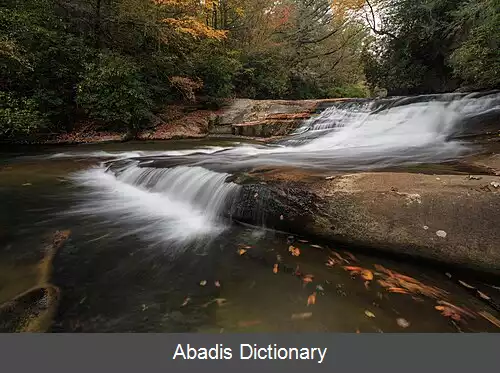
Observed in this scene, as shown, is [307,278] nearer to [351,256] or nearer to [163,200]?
[351,256]

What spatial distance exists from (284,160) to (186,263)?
11.7 feet

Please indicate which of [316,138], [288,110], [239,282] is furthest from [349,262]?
[288,110]

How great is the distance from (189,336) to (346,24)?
2180 centimetres

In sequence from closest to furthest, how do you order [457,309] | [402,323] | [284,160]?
[402,323]
[457,309]
[284,160]

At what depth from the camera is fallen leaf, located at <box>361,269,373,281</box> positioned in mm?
2680

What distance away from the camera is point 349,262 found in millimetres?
2939

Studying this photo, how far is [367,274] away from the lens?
2.74 meters

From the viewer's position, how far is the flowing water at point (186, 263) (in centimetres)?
221

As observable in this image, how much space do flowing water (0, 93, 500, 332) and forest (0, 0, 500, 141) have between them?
14.6 ft

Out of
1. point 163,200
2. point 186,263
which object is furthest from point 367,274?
point 163,200

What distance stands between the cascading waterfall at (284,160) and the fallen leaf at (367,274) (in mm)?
1832

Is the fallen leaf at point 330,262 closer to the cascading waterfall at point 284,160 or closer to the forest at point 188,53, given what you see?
the cascading waterfall at point 284,160

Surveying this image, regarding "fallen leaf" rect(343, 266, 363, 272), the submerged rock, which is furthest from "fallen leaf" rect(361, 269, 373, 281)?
the submerged rock

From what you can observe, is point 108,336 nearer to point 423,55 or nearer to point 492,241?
point 492,241
